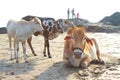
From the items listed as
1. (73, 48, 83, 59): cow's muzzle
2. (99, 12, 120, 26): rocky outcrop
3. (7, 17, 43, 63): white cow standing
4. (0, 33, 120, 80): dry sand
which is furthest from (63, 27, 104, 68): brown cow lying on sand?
(99, 12, 120, 26): rocky outcrop

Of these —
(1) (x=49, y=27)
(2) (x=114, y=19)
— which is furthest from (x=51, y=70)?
A: (2) (x=114, y=19)

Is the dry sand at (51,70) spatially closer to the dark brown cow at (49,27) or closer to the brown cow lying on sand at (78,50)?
the brown cow lying on sand at (78,50)

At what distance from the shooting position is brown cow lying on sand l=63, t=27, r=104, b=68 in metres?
13.2

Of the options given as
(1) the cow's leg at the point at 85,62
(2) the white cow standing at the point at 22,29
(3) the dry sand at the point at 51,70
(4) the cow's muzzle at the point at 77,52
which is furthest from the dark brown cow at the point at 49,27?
(4) the cow's muzzle at the point at 77,52

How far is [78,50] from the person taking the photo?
13.0 m

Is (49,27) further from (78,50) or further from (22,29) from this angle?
(78,50)

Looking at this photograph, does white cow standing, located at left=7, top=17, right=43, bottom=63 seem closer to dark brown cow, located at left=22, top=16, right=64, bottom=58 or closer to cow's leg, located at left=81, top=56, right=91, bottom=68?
dark brown cow, located at left=22, top=16, right=64, bottom=58

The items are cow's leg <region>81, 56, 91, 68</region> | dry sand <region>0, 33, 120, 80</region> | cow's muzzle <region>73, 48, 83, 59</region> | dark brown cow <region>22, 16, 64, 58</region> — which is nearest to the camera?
dry sand <region>0, 33, 120, 80</region>

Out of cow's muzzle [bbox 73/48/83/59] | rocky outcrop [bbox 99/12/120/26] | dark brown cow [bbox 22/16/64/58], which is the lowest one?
rocky outcrop [bbox 99/12/120/26]

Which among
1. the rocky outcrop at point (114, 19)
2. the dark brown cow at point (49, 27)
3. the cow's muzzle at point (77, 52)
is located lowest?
the rocky outcrop at point (114, 19)

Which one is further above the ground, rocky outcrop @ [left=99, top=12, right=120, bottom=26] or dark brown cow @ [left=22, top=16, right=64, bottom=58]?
dark brown cow @ [left=22, top=16, right=64, bottom=58]

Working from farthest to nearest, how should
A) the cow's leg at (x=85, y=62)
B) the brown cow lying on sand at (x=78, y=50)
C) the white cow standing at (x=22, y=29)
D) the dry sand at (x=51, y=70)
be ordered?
the white cow standing at (x=22, y=29), the cow's leg at (x=85, y=62), the brown cow lying on sand at (x=78, y=50), the dry sand at (x=51, y=70)

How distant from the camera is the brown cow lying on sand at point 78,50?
518 inches

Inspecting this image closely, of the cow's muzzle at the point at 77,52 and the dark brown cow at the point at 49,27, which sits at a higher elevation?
the dark brown cow at the point at 49,27
